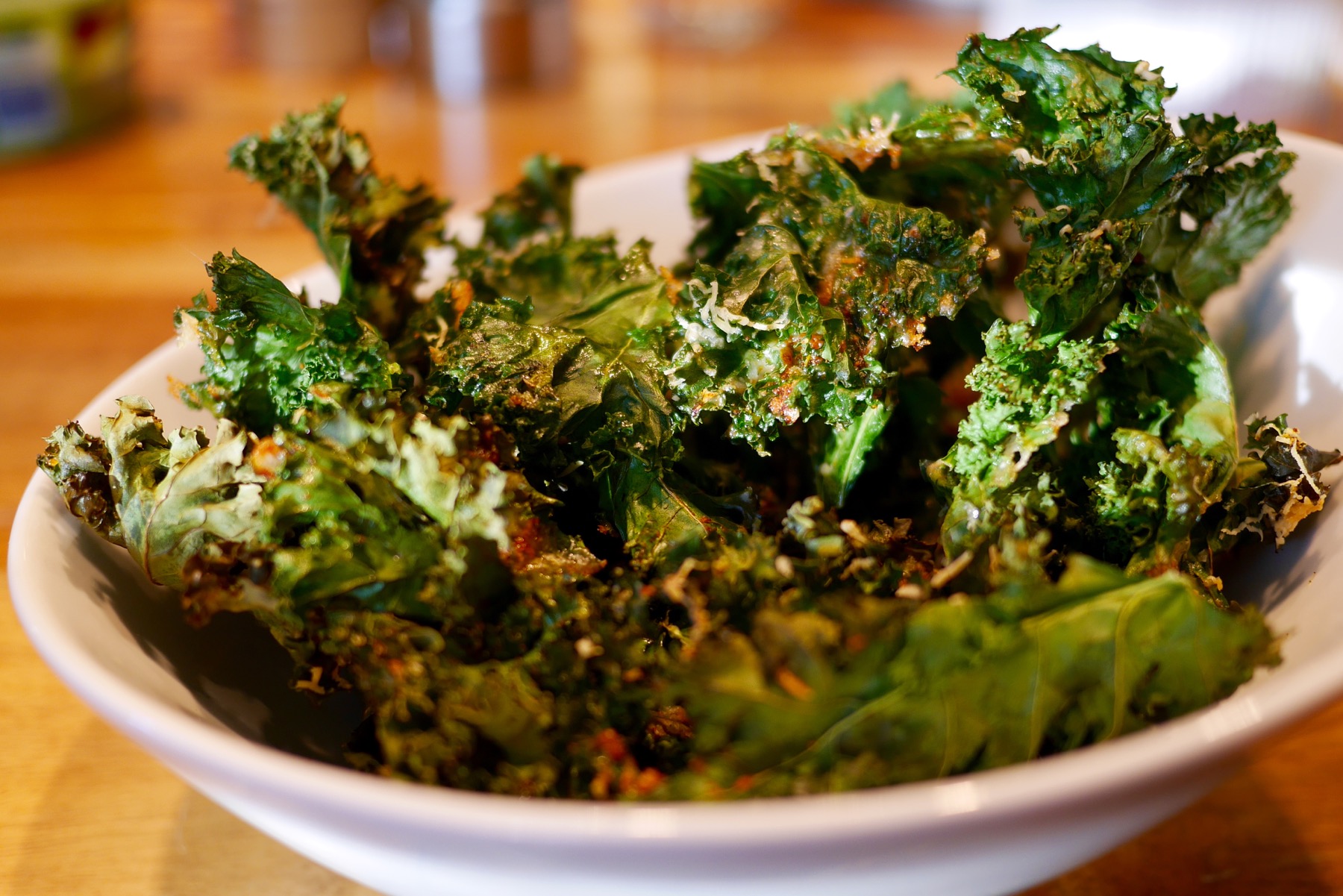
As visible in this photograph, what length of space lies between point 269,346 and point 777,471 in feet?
1.66

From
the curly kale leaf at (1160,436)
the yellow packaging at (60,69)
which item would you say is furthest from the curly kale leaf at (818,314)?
the yellow packaging at (60,69)

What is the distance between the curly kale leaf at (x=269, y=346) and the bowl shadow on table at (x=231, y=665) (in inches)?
6.8

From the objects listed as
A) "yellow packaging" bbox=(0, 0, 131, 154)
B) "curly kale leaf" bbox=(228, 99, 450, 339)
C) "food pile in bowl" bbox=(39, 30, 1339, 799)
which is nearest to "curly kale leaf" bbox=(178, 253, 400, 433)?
"food pile in bowl" bbox=(39, 30, 1339, 799)

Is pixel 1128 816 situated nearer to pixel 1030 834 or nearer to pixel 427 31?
pixel 1030 834

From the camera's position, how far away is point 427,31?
3.84 meters

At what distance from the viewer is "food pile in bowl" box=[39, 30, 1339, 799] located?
74 centimetres

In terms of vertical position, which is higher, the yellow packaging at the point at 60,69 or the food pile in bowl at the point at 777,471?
the food pile in bowl at the point at 777,471

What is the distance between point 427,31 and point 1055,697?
3661 millimetres

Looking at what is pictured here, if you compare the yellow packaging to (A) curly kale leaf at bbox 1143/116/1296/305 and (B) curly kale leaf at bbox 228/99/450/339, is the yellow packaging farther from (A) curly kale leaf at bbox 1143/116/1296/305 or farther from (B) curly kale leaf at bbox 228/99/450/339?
(A) curly kale leaf at bbox 1143/116/1296/305

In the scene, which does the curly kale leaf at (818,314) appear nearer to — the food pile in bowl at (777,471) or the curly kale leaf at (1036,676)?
the food pile in bowl at (777,471)

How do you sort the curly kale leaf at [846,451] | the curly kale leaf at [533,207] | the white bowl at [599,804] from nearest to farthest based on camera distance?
the white bowl at [599,804], the curly kale leaf at [846,451], the curly kale leaf at [533,207]

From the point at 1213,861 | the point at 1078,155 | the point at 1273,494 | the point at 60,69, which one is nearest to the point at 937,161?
the point at 1078,155

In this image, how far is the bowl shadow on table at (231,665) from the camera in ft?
3.13

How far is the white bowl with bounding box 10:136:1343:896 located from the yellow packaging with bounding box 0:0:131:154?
2.38 metres
